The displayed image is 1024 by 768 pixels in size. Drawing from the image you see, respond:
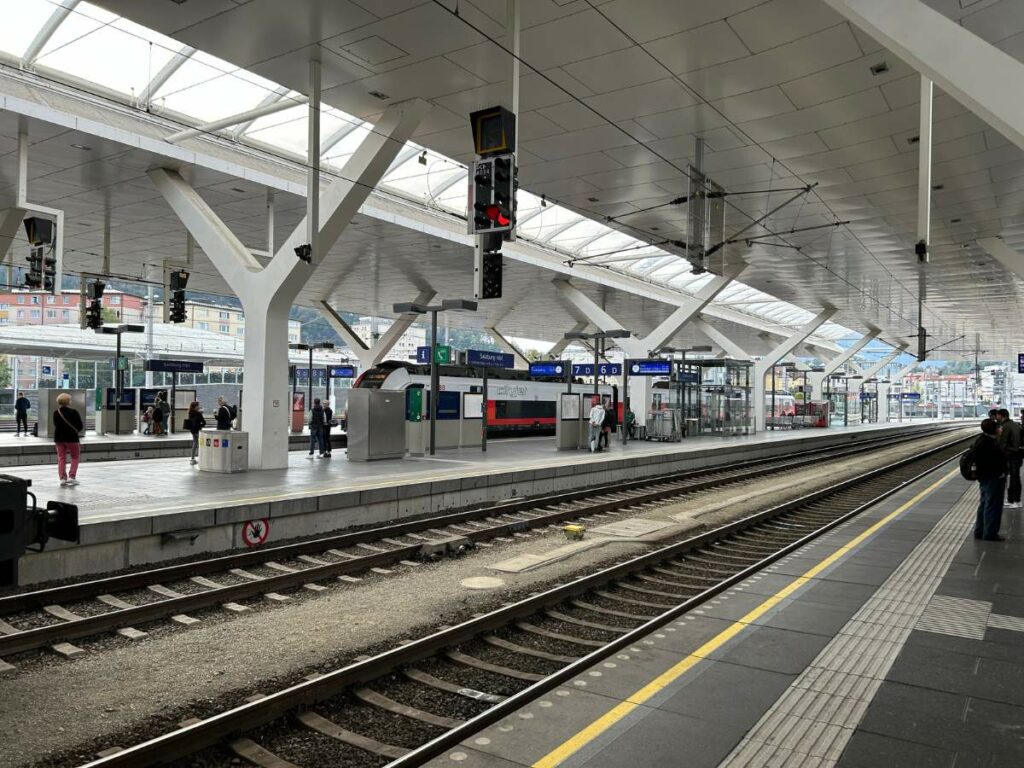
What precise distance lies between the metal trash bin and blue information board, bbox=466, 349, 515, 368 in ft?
33.6

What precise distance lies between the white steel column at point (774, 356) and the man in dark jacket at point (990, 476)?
28.4 metres

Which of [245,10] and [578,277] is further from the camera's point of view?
[578,277]

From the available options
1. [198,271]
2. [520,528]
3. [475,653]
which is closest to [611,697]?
[475,653]

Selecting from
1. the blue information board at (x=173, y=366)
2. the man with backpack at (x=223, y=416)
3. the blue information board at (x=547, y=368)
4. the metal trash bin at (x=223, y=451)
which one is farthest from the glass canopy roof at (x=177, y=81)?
the blue information board at (x=173, y=366)

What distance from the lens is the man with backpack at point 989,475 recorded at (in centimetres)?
850

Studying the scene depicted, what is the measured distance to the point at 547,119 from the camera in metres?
12.8

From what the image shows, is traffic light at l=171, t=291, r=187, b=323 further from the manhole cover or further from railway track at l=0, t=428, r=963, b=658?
the manhole cover

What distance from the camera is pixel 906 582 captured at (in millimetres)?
6535

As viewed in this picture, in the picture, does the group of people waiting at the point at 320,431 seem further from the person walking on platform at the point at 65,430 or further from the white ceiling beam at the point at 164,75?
the white ceiling beam at the point at 164,75

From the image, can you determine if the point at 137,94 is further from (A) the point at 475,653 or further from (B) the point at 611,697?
(B) the point at 611,697

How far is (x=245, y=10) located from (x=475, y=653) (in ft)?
27.7

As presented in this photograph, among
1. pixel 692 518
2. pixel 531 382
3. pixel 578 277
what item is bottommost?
pixel 692 518

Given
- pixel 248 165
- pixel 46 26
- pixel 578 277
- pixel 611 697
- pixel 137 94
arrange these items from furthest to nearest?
pixel 578 277 < pixel 248 165 < pixel 137 94 < pixel 46 26 < pixel 611 697

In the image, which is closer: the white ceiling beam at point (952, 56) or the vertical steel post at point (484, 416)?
the white ceiling beam at point (952, 56)
